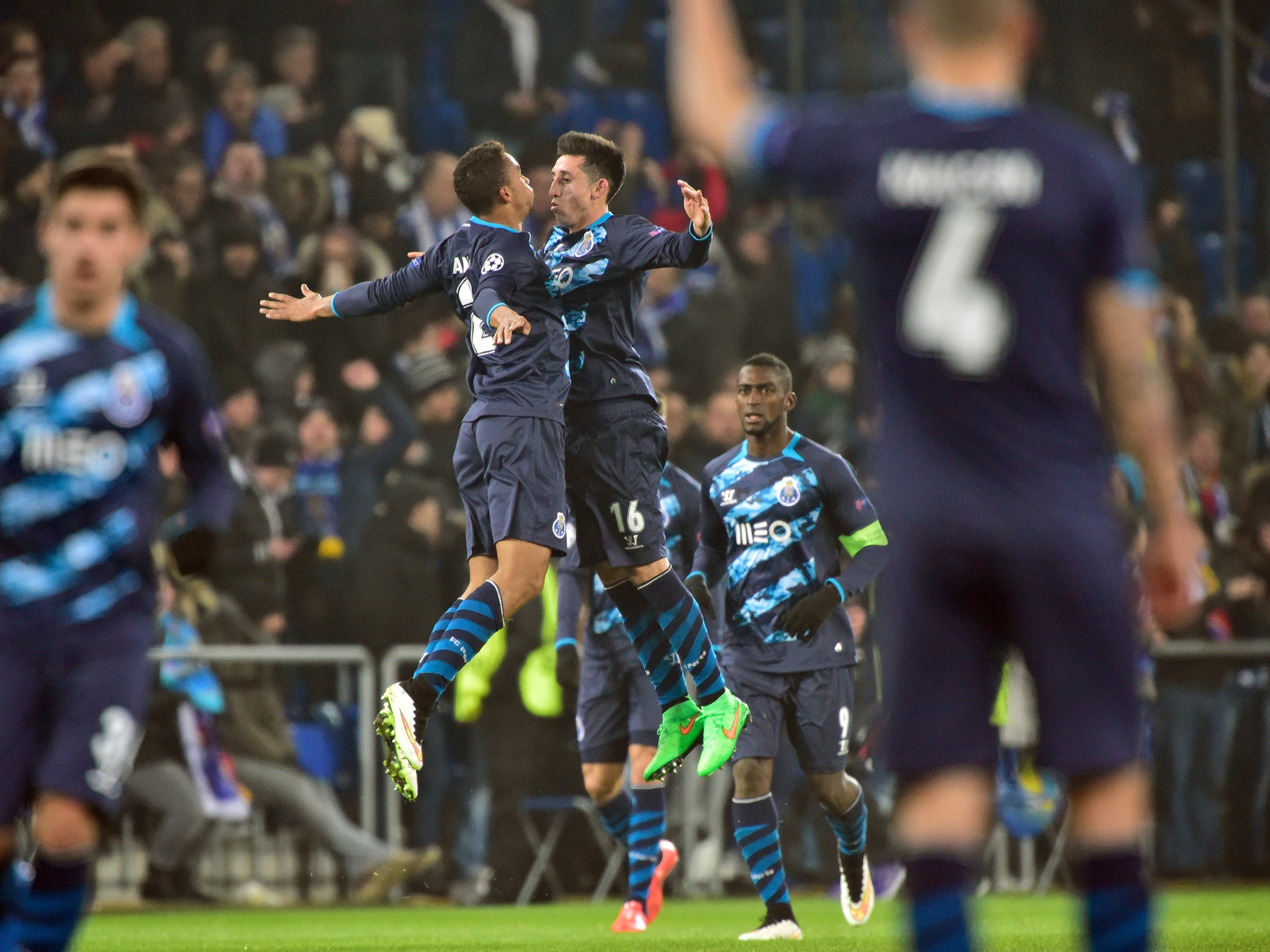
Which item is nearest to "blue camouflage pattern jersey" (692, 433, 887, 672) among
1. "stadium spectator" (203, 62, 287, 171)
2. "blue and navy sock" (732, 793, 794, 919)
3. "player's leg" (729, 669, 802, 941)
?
"player's leg" (729, 669, 802, 941)

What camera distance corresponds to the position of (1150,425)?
Answer: 3.71 metres

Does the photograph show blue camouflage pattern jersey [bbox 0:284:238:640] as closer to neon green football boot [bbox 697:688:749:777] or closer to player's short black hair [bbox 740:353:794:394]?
neon green football boot [bbox 697:688:749:777]

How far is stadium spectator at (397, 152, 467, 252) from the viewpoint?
47.5ft

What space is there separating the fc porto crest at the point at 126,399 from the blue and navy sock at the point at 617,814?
21.2ft

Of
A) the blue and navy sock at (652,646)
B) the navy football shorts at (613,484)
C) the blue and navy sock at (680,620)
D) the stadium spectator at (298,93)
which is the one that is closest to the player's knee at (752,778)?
the blue and navy sock at (652,646)

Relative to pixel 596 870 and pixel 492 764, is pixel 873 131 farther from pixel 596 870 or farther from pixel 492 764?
pixel 596 870

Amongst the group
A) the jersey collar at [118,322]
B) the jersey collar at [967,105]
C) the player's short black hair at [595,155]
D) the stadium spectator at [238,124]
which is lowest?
the jersey collar at [118,322]

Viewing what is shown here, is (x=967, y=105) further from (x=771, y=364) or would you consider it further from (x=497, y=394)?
(x=771, y=364)

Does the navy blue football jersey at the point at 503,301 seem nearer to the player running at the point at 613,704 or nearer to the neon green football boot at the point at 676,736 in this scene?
the neon green football boot at the point at 676,736

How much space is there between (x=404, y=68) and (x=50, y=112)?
3373mm

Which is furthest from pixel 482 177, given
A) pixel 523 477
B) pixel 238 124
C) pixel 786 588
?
pixel 238 124

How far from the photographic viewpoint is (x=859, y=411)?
1477 centimetres

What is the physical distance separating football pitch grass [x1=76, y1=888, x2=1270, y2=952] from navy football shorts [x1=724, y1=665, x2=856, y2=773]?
0.92 m

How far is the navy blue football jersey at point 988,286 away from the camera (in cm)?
361
